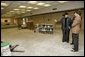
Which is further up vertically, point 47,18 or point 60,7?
point 60,7

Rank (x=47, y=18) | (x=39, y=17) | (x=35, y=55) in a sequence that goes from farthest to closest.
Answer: (x=39, y=17) → (x=47, y=18) → (x=35, y=55)

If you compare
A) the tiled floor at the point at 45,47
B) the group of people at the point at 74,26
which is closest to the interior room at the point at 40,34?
the tiled floor at the point at 45,47

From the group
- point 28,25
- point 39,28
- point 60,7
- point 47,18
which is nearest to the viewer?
point 39,28

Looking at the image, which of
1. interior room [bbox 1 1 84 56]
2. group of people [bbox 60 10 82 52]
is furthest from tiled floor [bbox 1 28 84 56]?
group of people [bbox 60 10 82 52]

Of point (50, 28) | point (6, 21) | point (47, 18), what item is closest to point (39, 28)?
point (50, 28)

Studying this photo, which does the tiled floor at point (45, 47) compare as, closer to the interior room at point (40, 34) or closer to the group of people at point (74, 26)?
the interior room at point (40, 34)

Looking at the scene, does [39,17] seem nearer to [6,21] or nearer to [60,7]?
[60,7]

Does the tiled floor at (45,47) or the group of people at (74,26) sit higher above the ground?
the group of people at (74,26)

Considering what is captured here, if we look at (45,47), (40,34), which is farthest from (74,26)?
(40,34)

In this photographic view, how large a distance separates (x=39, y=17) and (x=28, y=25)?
396 cm

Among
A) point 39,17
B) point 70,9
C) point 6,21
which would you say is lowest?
point 6,21

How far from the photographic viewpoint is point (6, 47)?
4.39 meters

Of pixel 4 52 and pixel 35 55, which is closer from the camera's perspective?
pixel 4 52

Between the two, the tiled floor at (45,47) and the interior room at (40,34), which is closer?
the tiled floor at (45,47)
